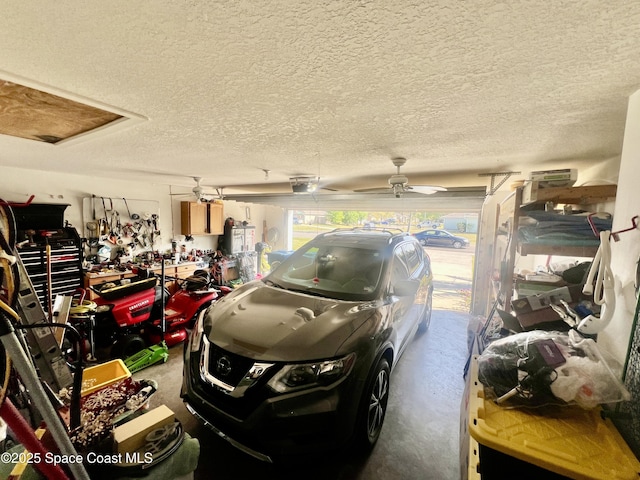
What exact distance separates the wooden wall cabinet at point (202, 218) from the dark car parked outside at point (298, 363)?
3869 mm

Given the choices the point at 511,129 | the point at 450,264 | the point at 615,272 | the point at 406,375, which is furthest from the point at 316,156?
the point at 450,264

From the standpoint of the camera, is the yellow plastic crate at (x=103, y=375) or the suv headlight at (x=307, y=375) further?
the yellow plastic crate at (x=103, y=375)

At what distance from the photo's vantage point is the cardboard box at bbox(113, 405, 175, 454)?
1.20 meters

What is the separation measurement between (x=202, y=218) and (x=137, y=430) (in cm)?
501

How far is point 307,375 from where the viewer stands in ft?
4.94

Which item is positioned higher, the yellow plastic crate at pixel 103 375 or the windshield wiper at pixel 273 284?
the windshield wiper at pixel 273 284

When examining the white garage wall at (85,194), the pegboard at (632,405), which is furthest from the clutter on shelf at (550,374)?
the white garage wall at (85,194)

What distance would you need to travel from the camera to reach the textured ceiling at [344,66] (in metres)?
0.66

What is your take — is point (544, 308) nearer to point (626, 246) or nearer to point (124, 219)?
point (626, 246)

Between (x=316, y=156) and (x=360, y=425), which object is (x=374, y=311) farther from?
(x=316, y=156)

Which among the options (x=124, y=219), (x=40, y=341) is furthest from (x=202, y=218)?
(x=40, y=341)

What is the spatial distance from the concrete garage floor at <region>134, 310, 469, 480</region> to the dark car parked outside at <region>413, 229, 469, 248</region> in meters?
6.60

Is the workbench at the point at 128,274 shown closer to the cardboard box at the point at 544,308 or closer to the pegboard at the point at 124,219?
the pegboard at the point at 124,219

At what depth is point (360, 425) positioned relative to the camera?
1659mm
